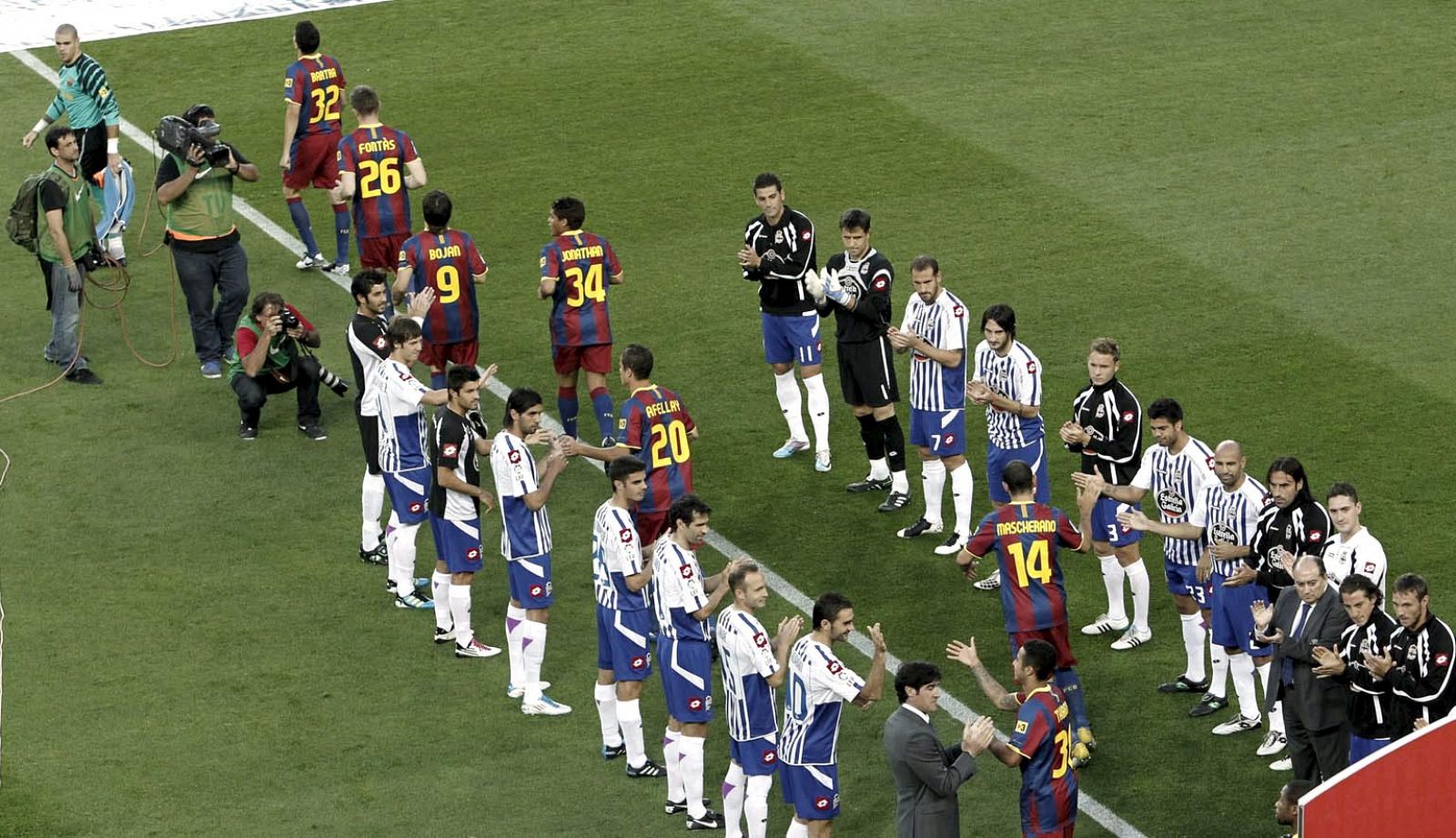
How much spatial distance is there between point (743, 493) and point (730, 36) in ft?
33.1

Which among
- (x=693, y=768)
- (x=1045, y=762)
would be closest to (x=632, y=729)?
(x=693, y=768)

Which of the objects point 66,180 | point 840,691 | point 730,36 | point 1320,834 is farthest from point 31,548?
point 730,36

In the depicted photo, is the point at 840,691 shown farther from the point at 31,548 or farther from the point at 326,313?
the point at 326,313

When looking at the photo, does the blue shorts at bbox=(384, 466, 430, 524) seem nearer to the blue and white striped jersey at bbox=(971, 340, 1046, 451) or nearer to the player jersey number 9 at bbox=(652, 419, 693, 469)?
the player jersey number 9 at bbox=(652, 419, 693, 469)

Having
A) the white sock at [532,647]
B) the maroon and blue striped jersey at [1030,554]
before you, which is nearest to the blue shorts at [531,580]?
the white sock at [532,647]

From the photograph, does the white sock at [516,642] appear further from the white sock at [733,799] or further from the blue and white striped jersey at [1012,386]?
the blue and white striped jersey at [1012,386]

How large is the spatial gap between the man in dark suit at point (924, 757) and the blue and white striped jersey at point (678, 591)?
1517mm

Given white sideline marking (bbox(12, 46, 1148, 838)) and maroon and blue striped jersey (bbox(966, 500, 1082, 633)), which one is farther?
maroon and blue striped jersey (bbox(966, 500, 1082, 633))

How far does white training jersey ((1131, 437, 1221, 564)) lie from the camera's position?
12.3 m

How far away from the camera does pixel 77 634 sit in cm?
1349

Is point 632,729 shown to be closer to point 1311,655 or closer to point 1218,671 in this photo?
point 1218,671

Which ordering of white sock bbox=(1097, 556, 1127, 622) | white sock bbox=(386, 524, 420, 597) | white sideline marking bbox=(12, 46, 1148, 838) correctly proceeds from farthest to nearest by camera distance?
white sock bbox=(386, 524, 420, 597) → white sock bbox=(1097, 556, 1127, 622) → white sideline marking bbox=(12, 46, 1148, 838)

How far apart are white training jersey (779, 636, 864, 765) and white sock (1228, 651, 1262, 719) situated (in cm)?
282

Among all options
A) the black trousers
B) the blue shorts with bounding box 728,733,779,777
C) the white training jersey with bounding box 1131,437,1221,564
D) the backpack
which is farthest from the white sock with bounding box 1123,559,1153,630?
the backpack
